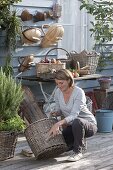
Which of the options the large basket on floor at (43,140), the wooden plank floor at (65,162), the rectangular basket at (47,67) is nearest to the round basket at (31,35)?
the rectangular basket at (47,67)

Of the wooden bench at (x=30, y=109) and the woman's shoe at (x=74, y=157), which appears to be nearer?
the woman's shoe at (x=74, y=157)

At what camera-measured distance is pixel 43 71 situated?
6.51 metres

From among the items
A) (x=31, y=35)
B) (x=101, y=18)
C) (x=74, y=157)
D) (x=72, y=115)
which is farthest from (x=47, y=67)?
(x=74, y=157)

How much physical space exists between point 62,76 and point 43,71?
1493mm

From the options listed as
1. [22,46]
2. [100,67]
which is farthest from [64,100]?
[100,67]

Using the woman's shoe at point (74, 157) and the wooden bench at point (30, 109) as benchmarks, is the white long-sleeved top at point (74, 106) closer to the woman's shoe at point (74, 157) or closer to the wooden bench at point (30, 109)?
the woman's shoe at point (74, 157)

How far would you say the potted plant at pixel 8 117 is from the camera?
4.96m

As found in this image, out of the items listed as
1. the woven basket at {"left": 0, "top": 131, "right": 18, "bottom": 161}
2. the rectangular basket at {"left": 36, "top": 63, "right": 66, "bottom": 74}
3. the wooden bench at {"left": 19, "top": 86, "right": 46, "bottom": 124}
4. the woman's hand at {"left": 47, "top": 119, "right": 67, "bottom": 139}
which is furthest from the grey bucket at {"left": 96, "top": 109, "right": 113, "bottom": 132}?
the woven basket at {"left": 0, "top": 131, "right": 18, "bottom": 161}

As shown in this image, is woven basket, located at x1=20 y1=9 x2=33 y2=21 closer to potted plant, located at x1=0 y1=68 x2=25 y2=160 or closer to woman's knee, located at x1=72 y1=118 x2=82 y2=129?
potted plant, located at x1=0 y1=68 x2=25 y2=160

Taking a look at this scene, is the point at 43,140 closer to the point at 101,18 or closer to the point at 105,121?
the point at 105,121

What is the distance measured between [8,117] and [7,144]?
30 cm

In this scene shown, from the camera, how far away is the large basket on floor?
16.3 feet

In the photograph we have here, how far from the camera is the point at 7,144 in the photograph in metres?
5.02

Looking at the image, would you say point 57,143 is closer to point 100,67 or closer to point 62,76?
point 62,76
